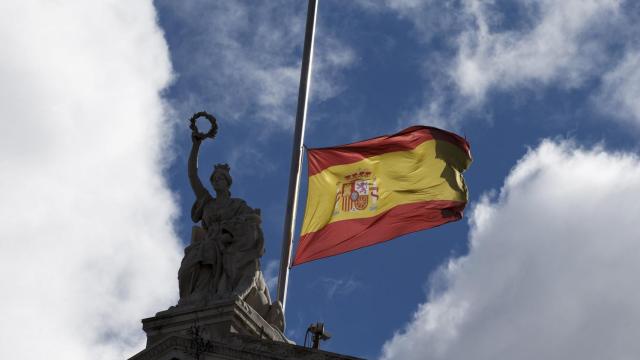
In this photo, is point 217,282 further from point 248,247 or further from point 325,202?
point 325,202

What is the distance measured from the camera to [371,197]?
40.6 metres

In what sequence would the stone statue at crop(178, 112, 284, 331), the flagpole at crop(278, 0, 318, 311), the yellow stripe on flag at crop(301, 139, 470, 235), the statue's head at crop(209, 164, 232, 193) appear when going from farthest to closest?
1. the yellow stripe on flag at crop(301, 139, 470, 235)
2. the flagpole at crop(278, 0, 318, 311)
3. the statue's head at crop(209, 164, 232, 193)
4. the stone statue at crop(178, 112, 284, 331)

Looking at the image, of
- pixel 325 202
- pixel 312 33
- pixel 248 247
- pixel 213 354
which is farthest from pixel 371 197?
pixel 213 354

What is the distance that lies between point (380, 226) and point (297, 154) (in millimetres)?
2975

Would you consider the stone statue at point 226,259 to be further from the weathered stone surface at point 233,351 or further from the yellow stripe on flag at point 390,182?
the yellow stripe on flag at point 390,182

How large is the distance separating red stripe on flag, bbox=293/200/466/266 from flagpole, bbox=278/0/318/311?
1309mm

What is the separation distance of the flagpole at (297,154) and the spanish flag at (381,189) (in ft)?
3.05

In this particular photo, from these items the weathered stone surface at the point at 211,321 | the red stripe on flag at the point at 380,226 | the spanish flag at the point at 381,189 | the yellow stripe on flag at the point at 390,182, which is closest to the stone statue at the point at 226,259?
the weathered stone surface at the point at 211,321

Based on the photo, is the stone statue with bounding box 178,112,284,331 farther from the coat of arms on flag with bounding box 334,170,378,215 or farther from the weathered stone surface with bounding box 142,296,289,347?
the coat of arms on flag with bounding box 334,170,378,215

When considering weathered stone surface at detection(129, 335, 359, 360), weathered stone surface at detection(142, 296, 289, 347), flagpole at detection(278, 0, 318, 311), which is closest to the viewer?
weathered stone surface at detection(129, 335, 359, 360)

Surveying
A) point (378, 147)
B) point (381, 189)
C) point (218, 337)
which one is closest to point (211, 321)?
point (218, 337)

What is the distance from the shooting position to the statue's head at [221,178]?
108 ft

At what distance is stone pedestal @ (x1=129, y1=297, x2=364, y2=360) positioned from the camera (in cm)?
2781

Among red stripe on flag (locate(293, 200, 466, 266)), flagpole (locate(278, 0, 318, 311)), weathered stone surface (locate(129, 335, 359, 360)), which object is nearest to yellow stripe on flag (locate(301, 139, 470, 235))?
red stripe on flag (locate(293, 200, 466, 266))
